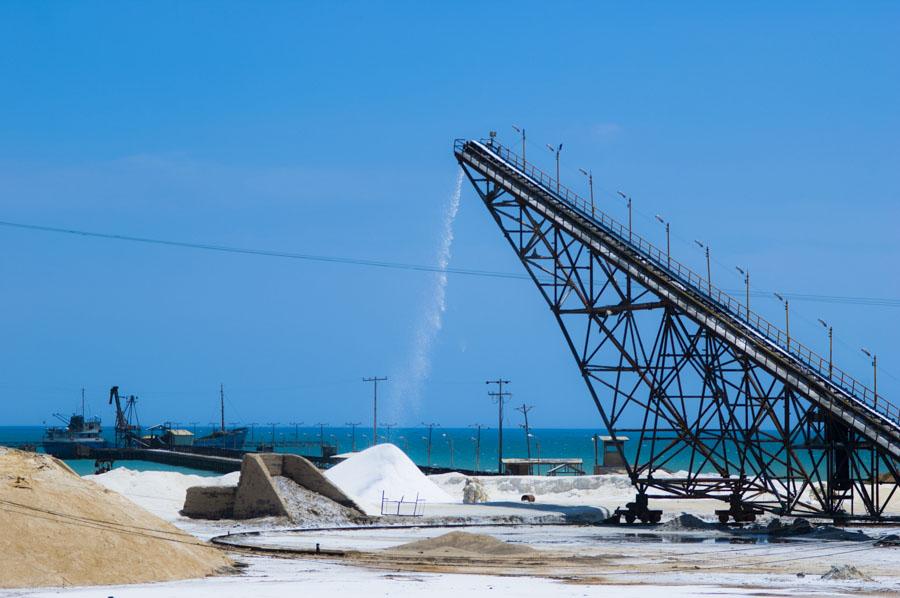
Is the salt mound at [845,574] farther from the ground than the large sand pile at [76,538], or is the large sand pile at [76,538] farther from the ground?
the large sand pile at [76,538]

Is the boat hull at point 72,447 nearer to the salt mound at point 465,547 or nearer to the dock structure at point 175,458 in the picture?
the dock structure at point 175,458

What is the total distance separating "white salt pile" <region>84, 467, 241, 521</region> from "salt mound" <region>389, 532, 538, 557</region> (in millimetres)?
15410

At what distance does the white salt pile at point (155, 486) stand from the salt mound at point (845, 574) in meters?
28.0

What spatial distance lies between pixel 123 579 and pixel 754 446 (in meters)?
30.1

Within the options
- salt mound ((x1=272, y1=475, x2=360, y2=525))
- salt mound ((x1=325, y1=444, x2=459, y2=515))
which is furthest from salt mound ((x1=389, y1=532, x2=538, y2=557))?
salt mound ((x1=325, y1=444, x2=459, y2=515))

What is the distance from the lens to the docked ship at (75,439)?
521ft

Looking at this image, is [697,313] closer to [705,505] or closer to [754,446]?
[754,446]

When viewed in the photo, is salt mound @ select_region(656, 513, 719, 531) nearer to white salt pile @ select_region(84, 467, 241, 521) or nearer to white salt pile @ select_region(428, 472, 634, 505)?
white salt pile @ select_region(428, 472, 634, 505)

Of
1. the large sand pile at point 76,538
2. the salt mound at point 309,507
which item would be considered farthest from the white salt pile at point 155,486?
the large sand pile at point 76,538

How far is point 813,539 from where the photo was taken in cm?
4228

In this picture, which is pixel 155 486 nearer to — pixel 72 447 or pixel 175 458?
pixel 175 458

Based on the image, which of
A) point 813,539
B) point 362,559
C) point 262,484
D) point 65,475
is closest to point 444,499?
point 262,484

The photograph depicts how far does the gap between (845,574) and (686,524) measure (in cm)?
2119

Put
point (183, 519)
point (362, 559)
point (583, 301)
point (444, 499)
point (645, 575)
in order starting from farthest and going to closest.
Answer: point (444, 499) → point (583, 301) → point (183, 519) → point (362, 559) → point (645, 575)
